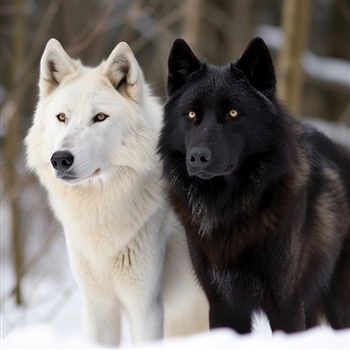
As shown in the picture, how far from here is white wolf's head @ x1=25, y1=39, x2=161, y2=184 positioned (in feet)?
13.3

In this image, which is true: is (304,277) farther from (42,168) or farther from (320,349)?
(42,168)

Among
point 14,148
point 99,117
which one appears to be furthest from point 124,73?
point 14,148

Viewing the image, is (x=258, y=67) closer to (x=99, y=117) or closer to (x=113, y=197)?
(x=99, y=117)

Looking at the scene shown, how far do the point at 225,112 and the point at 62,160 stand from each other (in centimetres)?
99

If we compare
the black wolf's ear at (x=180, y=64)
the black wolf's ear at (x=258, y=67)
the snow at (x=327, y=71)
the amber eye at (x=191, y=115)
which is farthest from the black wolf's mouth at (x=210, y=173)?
the snow at (x=327, y=71)

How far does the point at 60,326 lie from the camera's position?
6.58 meters

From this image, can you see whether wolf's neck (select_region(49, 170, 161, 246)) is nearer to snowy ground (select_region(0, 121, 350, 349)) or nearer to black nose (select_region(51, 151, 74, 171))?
black nose (select_region(51, 151, 74, 171))

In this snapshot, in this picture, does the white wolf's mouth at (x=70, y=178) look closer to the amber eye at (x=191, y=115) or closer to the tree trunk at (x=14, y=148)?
the amber eye at (x=191, y=115)

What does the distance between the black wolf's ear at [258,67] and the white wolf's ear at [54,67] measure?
1.24 meters

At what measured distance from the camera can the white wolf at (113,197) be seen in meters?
4.26

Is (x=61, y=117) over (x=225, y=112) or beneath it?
beneath

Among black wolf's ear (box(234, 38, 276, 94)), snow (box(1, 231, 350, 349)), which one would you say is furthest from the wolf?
snow (box(1, 231, 350, 349))

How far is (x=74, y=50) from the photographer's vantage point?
6.39m

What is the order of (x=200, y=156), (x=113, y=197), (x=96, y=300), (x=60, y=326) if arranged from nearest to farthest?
1. (x=200, y=156)
2. (x=113, y=197)
3. (x=96, y=300)
4. (x=60, y=326)
